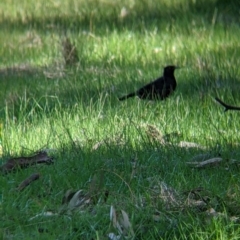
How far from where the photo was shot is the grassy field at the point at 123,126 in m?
4.17

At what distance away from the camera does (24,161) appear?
516cm

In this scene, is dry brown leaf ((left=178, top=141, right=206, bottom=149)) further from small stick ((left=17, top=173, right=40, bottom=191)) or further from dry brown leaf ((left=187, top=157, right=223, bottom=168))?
small stick ((left=17, top=173, right=40, bottom=191))

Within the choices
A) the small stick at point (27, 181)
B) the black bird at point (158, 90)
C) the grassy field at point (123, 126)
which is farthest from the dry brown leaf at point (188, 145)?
the black bird at point (158, 90)

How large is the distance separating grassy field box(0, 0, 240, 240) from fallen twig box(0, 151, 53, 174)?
1.8 inches

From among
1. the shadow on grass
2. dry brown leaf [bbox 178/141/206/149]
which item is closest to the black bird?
dry brown leaf [bbox 178/141/206/149]

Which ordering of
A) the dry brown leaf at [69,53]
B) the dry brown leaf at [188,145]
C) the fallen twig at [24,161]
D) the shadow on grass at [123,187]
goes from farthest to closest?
the dry brown leaf at [69,53] < the dry brown leaf at [188,145] < the fallen twig at [24,161] < the shadow on grass at [123,187]

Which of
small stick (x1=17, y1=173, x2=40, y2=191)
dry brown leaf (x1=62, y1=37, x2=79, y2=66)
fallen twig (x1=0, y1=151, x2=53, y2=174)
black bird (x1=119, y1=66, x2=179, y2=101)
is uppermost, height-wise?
small stick (x1=17, y1=173, x2=40, y2=191)

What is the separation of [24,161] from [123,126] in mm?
1033

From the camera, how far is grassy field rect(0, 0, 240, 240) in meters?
4.17

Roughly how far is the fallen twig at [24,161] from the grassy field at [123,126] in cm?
5

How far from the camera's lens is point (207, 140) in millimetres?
5816

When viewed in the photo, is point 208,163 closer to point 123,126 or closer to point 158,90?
point 123,126

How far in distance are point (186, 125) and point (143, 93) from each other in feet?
3.74

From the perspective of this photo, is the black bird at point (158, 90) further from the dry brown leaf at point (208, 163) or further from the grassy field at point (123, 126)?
the dry brown leaf at point (208, 163)
